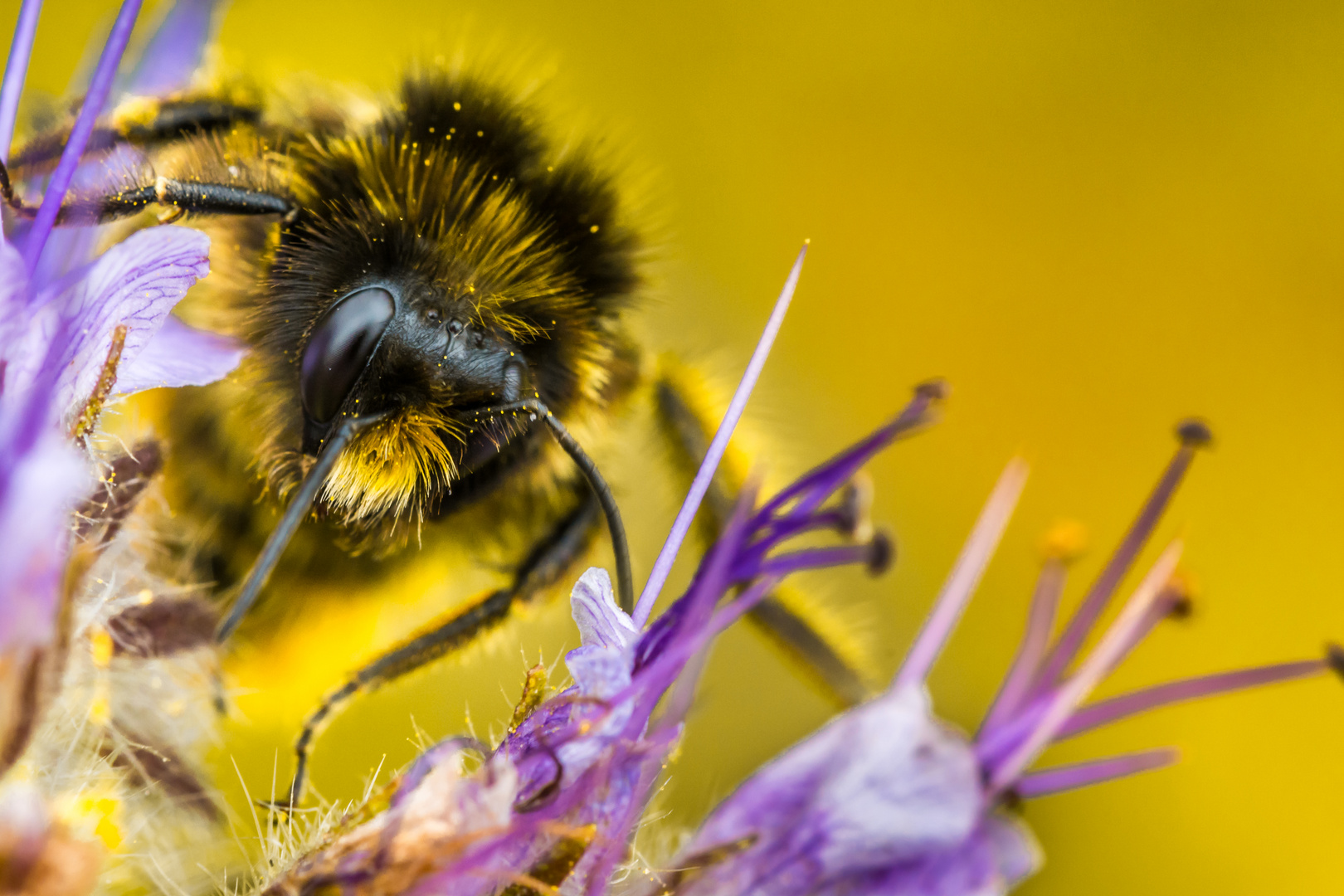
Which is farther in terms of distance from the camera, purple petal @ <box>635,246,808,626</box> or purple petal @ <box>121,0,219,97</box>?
purple petal @ <box>121,0,219,97</box>

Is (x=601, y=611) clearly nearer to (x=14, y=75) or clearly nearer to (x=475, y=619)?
(x=475, y=619)

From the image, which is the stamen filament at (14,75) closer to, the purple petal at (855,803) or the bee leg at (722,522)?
the bee leg at (722,522)

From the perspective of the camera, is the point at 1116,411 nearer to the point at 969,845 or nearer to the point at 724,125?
the point at 724,125

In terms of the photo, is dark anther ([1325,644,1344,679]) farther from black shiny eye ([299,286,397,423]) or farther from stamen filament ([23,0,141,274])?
stamen filament ([23,0,141,274])

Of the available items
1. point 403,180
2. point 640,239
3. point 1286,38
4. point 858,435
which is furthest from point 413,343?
point 1286,38

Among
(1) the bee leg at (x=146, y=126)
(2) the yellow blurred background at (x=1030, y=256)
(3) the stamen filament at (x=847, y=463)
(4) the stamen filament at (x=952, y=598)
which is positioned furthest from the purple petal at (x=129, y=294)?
(2) the yellow blurred background at (x=1030, y=256)

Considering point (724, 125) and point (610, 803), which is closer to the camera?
→ point (610, 803)

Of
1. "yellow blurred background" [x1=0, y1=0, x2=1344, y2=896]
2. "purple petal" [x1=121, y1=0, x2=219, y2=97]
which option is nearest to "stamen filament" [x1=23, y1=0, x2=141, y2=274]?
"purple petal" [x1=121, y1=0, x2=219, y2=97]

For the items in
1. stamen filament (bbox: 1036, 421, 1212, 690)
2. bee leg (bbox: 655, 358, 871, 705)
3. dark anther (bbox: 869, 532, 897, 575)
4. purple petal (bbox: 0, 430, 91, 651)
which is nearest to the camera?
purple petal (bbox: 0, 430, 91, 651)
